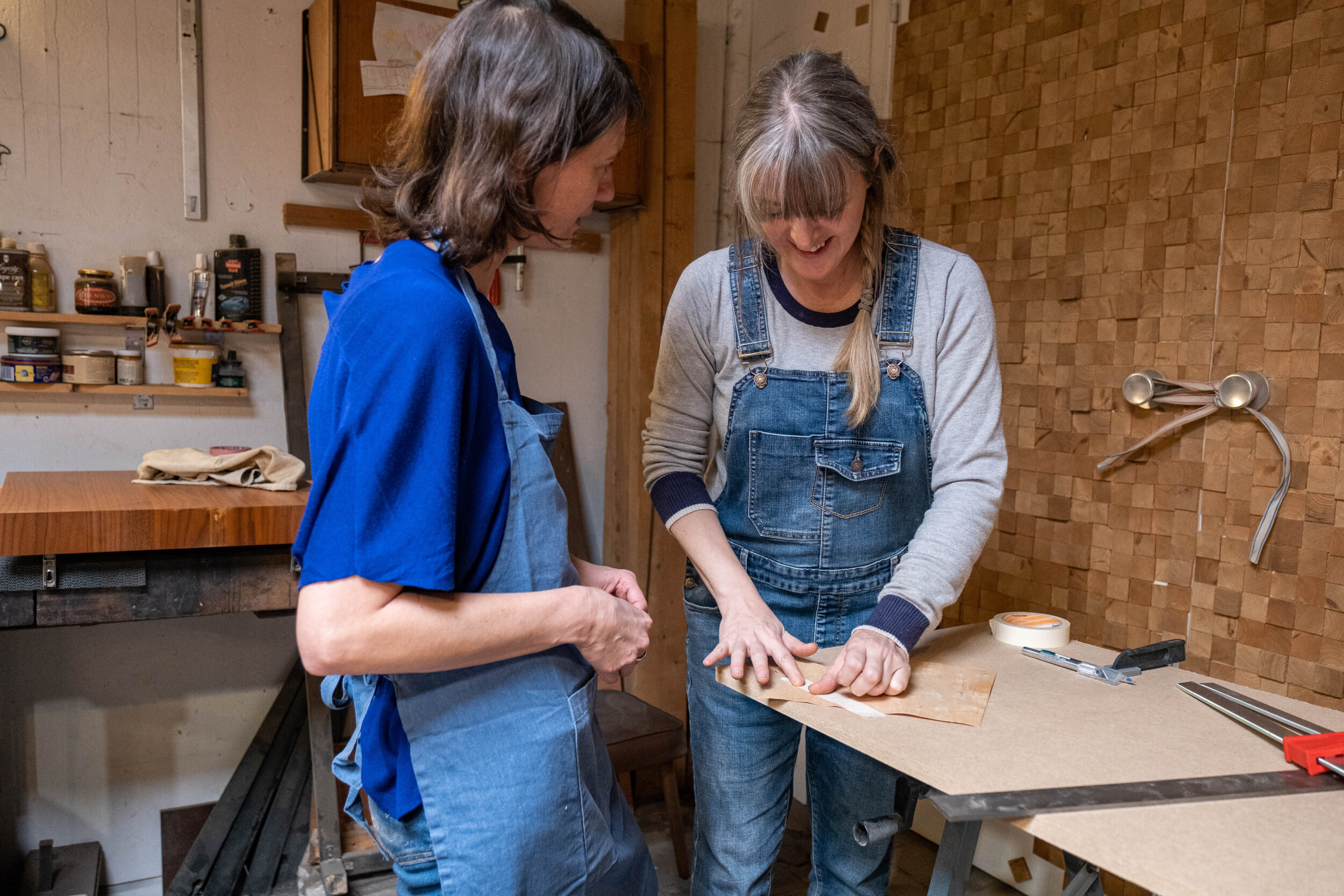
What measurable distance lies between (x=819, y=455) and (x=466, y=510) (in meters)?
0.65

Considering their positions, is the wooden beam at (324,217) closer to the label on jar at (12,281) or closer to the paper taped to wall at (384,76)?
the paper taped to wall at (384,76)

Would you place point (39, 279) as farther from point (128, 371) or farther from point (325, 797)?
point (325, 797)

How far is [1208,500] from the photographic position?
6.06 ft

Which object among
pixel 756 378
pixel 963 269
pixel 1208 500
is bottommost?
pixel 1208 500

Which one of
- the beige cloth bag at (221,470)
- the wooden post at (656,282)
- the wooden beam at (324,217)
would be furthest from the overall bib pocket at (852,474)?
the wooden post at (656,282)

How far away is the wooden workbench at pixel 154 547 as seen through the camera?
1.73m

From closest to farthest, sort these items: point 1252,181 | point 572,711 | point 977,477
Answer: point 572,711 < point 977,477 < point 1252,181

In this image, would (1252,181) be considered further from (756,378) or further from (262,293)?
(262,293)

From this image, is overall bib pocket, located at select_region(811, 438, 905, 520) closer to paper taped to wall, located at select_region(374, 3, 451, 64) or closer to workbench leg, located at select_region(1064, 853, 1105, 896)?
workbench leg, located at select_region(1064, 853, 1105, 896)

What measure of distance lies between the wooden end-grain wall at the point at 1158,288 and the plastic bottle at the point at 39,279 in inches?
91.7

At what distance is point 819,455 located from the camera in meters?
1.35

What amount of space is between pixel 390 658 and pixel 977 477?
2.79ft

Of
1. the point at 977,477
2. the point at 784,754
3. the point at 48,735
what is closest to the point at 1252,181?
the point at 977,477

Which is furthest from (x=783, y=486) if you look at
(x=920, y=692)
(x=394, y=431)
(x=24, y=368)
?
(x=24, y=368)
